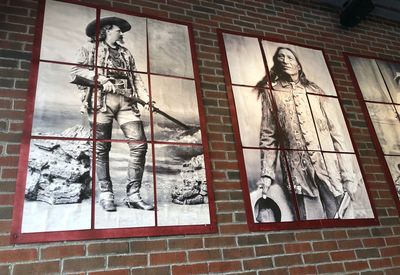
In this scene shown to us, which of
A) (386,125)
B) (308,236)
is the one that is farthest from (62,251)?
(386,125)

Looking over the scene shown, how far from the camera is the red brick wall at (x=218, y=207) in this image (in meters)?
1.67

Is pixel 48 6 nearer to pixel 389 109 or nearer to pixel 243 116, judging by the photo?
pixel 243 116

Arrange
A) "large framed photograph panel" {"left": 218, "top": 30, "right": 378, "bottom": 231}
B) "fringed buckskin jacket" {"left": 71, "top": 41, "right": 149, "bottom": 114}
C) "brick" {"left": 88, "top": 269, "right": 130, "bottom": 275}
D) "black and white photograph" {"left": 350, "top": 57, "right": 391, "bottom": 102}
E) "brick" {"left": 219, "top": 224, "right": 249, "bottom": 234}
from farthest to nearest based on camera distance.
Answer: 1. "black and white photograph" {"left": 350, "top": 57, "right": 391, "bottom": 102}
2. "large framed photograph panel" {"left": 218, "top": 30, "right": 378, "bottom": 231}
3. "fringed buckskin jacket" {"left": 71, "top": 41, "right": 149, "bottom": 114}
4. "brick" {"left": 219, "top": 224, "right": 249, "bottom": 234}
5. "brick" {"left": 88, "top": 269, "right": 130, "bottom": 275}

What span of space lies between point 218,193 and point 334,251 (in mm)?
862

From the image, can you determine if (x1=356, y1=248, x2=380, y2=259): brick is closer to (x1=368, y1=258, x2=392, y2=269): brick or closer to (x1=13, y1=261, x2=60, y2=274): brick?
(x1=368, y1=258, x2=392, y2=269): brick

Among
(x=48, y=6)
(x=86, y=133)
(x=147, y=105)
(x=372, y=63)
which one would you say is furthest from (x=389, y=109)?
(x=48, y=6)

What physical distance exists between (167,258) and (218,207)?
438 mm

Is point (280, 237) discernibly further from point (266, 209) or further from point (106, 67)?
point (106, 67)

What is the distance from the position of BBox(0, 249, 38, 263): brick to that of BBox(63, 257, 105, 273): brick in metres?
0.15

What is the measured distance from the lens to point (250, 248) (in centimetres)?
198

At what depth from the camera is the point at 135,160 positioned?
1.96 m

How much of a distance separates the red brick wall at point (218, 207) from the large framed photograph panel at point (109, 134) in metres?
0.06

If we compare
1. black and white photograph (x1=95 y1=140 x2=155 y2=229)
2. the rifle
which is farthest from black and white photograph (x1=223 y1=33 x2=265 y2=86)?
black and white photograph (x1=95 y1=140 x2=155 y2=229)

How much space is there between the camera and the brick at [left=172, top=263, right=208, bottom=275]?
177 cm
